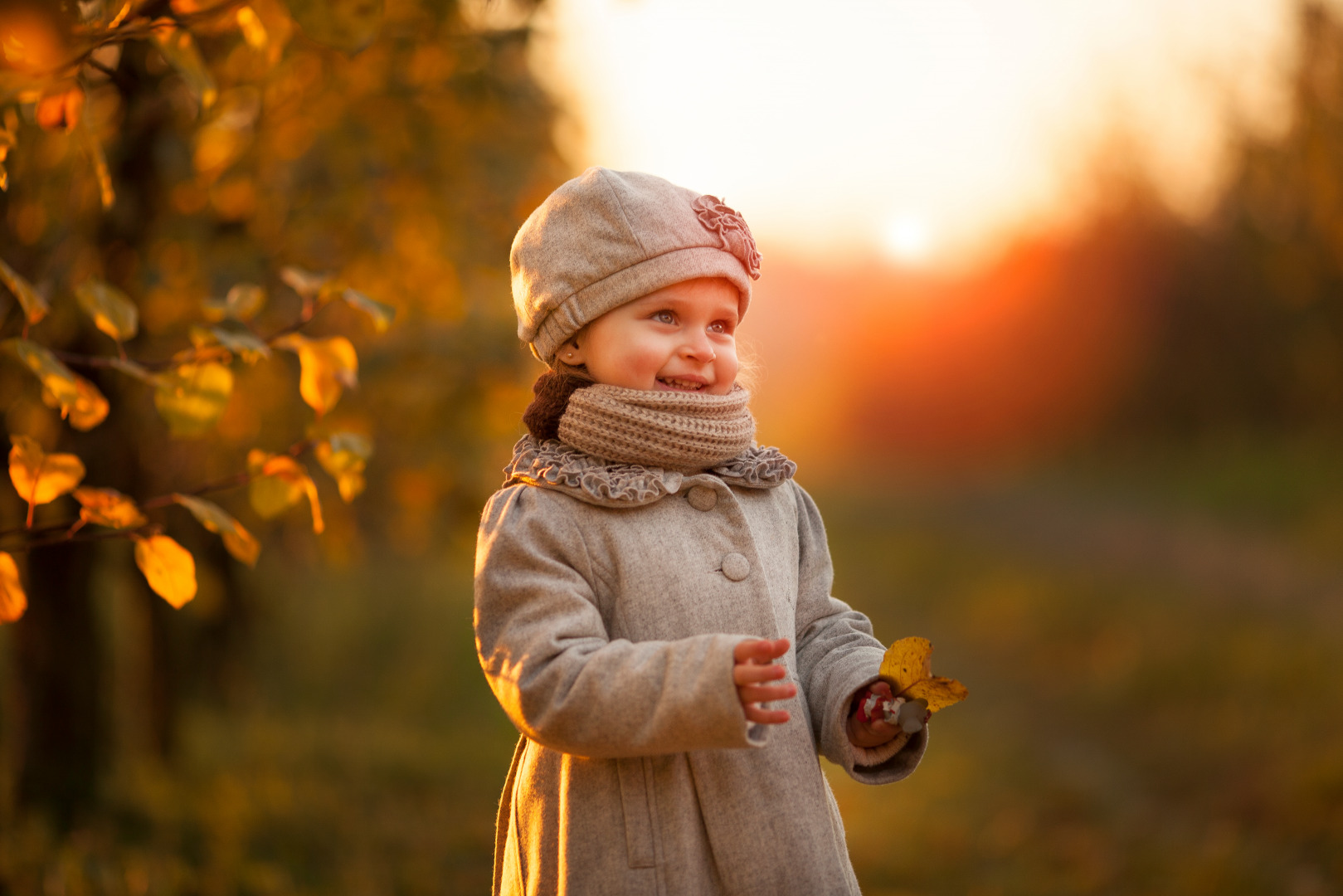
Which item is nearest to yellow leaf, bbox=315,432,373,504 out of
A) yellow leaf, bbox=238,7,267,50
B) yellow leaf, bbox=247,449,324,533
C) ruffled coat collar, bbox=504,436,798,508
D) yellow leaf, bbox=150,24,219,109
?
yellow leaf, bbox=247,449,324,533

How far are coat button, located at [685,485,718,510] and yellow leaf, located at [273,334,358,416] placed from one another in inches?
29.5

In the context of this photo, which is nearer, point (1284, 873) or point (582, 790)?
point (582, 790)

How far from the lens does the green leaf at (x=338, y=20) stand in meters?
1.92

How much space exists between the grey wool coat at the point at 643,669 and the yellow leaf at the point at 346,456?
17.3 inches

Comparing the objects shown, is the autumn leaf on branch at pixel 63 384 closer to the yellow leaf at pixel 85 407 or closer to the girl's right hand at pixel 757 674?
the yellow leaf at pixel 85 407

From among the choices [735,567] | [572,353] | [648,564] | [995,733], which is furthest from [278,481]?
[995,733]

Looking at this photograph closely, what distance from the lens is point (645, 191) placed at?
1927 mm

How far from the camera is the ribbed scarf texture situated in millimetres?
1867

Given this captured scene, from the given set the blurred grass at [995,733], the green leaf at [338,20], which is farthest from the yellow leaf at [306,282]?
the blurred grass at [995,733]

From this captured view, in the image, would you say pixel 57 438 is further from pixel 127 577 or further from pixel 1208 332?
pixel 1208 332

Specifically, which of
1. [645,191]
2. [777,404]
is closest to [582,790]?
[645,191]

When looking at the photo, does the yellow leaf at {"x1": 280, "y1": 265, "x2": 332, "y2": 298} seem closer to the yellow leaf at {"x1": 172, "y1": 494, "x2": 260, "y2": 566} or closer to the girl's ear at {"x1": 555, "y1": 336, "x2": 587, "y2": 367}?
the yellow leaf at {"x1": 172, "y1": 494, "x2": 260, "y2": 566}

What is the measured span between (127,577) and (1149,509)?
8558 millimetres

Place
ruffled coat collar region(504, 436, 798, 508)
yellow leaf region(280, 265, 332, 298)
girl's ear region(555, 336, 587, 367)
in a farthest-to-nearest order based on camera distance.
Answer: yellow leaf region(280, 265, 332, 298)
girl's ear region(555, 336, 587, 367)
ruffled coat collar region(504, 436, 798, 508)
